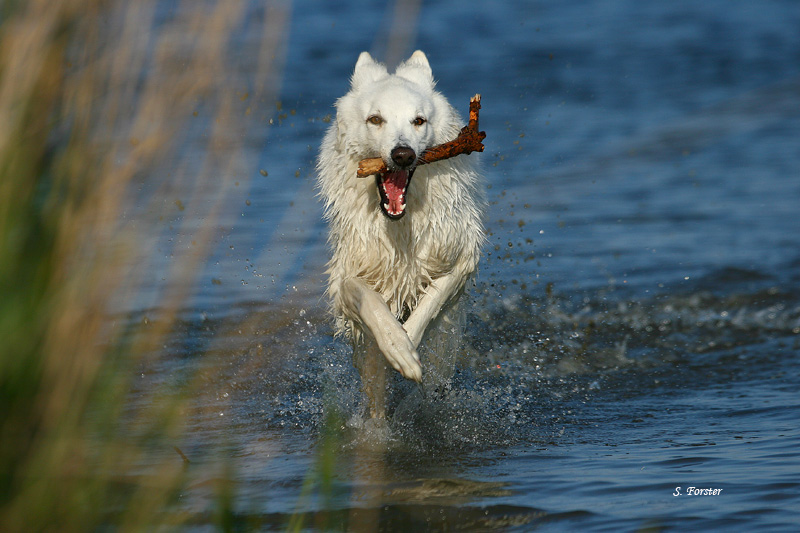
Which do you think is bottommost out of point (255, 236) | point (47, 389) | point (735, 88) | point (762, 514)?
point (762, 514)

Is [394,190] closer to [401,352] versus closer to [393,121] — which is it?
[393,121]

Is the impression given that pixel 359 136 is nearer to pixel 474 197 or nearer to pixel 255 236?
pixel 474 197

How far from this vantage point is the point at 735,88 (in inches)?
560

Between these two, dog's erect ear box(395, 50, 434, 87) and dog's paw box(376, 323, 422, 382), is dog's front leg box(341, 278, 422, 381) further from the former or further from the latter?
dog's erect ear box(395, 50, 434, 87)

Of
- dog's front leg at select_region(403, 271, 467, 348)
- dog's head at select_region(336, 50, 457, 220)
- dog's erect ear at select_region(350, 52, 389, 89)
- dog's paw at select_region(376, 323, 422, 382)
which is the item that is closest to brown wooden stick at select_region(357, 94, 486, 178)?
dog's head at select_region(336, 50, 457, 220)

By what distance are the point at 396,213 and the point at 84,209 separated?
2.61 m

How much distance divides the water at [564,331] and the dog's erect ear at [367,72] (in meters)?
0.71

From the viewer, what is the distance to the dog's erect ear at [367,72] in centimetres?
518

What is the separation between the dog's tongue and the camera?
480cm

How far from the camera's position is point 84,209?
229cm

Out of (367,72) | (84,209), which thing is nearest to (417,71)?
(367,72)

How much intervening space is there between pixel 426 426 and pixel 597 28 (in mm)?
15765

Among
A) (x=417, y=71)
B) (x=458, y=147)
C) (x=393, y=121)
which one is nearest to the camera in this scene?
(x=393, y=121)

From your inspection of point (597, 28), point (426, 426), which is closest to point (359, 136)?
point (426, 426)
